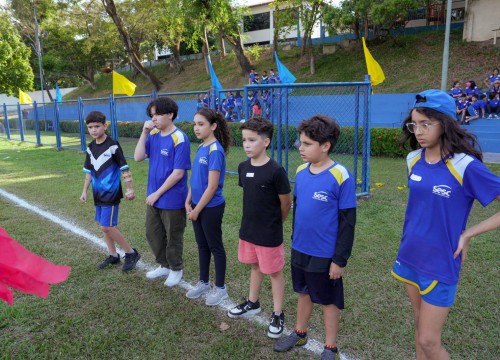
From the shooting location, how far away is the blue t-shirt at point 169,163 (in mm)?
3600

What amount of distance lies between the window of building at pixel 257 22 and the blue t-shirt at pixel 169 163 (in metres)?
39.8

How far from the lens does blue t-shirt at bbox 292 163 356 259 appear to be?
93.7 inches

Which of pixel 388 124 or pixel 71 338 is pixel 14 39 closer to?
pixel 388 124

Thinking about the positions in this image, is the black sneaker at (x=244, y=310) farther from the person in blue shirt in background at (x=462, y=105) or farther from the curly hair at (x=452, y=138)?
the person in blue shirt in background at (x=462, y=105)

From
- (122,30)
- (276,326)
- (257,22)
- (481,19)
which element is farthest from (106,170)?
(257,22)

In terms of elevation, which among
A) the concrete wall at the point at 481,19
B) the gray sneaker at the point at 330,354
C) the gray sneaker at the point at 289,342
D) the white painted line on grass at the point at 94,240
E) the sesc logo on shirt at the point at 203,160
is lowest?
the white painted line on grass at the point at 94,240

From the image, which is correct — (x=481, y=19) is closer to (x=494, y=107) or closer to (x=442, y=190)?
(x=494, y=107)

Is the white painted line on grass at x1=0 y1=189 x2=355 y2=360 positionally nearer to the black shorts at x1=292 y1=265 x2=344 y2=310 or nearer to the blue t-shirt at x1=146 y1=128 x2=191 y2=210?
the black shorts at x1=292 y1=265 x2=344 y2=310

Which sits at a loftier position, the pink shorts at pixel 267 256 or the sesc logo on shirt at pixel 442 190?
the sesc logo on shirt at pixel 442 190

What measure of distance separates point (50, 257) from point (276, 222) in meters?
2.96

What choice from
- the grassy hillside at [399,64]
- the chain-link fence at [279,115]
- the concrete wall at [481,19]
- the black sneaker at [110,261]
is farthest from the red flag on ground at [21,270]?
the concrete wall at [481,19]

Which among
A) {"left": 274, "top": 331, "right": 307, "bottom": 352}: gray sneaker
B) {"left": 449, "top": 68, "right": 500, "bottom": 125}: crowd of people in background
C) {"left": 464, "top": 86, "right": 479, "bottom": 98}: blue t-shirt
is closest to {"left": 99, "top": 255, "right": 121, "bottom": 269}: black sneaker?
{"left": 274, "top": 331, "right": 307, "bottom": 352}: gray sneaker

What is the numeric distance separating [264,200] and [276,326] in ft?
3.08

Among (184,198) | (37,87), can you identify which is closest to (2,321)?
(184,198)
